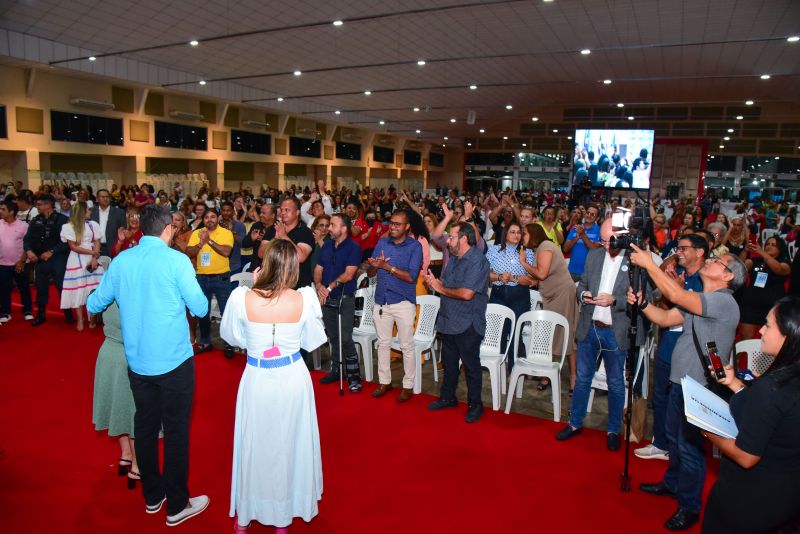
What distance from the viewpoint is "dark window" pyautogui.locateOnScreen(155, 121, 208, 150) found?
17.1 metres

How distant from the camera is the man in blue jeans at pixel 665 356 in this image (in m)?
3.15

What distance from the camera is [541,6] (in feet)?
35.0

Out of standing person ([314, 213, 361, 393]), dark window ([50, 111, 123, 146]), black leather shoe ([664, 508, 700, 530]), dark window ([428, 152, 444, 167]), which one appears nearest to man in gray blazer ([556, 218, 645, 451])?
black leather shoe ([664, 508, 700, 530])

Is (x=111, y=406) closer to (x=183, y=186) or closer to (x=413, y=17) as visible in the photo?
(x=413, y=17)

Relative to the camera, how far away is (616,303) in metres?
3.34

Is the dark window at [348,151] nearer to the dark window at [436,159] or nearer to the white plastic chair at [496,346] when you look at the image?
the dark window at [436,159]

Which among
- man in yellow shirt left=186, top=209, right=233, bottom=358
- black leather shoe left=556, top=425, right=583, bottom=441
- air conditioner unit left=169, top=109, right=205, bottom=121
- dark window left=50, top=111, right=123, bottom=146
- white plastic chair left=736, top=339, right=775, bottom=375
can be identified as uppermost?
air conditioner unit left=169, top=109, right=205, bottom=121

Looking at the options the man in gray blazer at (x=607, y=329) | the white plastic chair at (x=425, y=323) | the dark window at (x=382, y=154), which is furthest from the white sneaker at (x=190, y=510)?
the dark window at (x=382, y=154)

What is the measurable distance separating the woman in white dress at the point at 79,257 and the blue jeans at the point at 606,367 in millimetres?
5049

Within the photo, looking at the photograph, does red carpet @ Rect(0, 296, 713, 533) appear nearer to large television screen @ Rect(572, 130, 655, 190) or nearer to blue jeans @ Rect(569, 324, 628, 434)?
blue jeans @ Rect(569, 324, 628, 434)

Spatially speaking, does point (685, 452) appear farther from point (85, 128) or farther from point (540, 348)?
point (85, 128)

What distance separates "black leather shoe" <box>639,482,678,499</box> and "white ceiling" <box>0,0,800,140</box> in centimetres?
791

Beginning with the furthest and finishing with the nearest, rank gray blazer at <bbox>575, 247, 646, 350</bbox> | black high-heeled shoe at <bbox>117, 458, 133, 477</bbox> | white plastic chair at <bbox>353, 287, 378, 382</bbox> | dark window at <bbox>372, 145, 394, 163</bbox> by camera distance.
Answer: dark window at <bbox>372, 145, 394, 163</bbox>
white plastic chair at <bbox>353, 287, 378, 382</bbox>
gray blazer at <bbox>575, 247, 646, 350</bbox>
black high-heeled shoe at <bbox>117, 458, 133, 477</bbox>

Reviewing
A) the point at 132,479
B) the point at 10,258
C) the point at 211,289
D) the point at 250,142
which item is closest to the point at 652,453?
the point at 132,479
